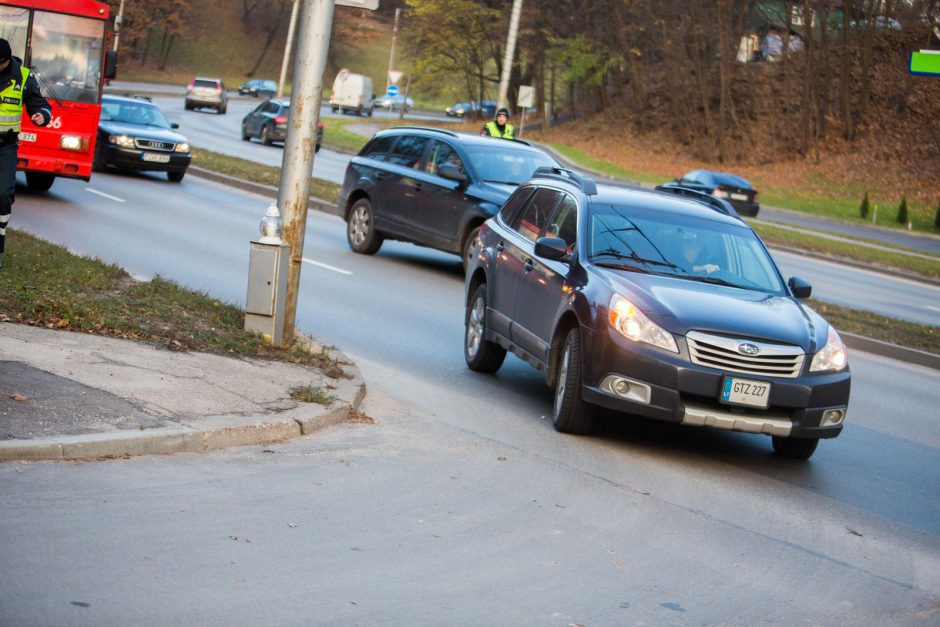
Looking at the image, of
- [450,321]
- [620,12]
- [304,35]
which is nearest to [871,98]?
[620,12]

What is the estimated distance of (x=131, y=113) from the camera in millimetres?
27875

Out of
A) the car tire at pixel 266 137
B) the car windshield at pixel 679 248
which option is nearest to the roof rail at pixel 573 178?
the car windshield at pixel 679 248

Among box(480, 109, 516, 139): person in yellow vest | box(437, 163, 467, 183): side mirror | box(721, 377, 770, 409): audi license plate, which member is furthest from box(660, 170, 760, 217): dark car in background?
box(721, 377, 770, 409): audi license plate

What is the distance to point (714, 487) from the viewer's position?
795 centimetres

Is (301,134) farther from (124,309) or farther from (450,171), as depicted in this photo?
(450,171)

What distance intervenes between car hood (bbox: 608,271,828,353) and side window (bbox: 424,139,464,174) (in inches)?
341

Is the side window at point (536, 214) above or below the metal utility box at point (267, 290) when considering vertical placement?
above

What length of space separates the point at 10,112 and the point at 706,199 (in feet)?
19.8

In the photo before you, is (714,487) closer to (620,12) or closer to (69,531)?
(69,531)

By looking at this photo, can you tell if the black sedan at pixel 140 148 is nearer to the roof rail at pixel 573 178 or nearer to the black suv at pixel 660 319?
the roof rail at pixel 573 178

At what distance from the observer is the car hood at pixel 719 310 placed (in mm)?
8398

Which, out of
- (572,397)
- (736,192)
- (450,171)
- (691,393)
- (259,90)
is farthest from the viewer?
(259,90)

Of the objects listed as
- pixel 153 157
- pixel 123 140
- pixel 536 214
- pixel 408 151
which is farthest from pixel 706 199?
pixel 123 140

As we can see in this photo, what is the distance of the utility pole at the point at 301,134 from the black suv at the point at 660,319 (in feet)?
5.64
